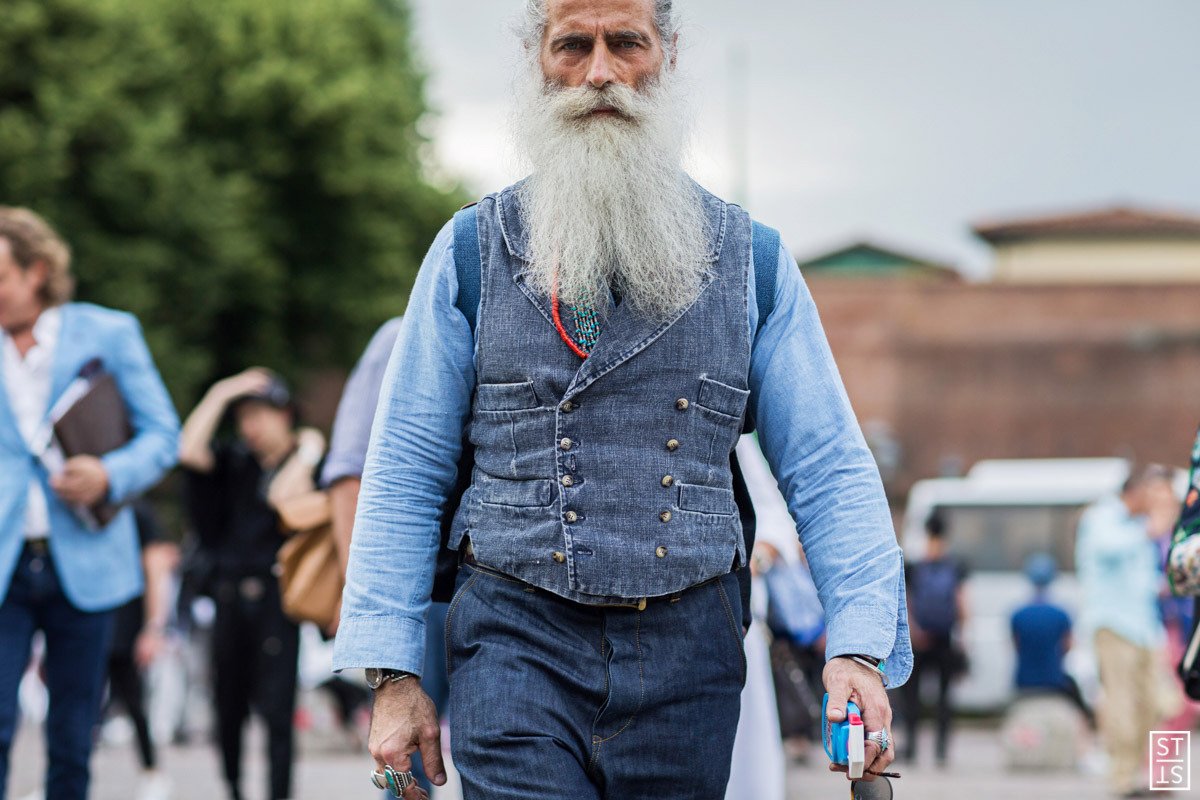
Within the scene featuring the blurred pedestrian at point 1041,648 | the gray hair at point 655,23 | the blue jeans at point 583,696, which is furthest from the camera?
the blurred pedestrian at point 1041,648

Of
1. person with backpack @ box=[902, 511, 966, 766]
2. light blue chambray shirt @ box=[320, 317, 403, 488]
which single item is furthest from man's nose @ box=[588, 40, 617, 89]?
person with backpack @ box=[902, 511, 966, 766]

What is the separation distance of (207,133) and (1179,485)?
16.9m

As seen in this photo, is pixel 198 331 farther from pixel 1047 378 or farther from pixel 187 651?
pixel 1047 378

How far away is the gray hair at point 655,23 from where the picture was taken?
2.77 metres

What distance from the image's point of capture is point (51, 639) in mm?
4789

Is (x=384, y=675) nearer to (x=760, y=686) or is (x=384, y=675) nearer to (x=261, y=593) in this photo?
(x=760, y=686)

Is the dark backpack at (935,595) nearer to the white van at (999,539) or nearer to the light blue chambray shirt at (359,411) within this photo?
the white van at (999,539)

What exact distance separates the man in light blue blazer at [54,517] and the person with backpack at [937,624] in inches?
351

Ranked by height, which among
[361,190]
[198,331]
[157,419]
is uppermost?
[361,190]

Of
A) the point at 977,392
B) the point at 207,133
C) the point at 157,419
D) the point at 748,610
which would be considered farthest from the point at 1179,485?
the point at 977,392

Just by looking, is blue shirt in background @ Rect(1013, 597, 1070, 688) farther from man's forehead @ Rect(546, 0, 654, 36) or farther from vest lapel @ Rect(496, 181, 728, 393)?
man's forehead @ Rect(546, 0, 654, 36)

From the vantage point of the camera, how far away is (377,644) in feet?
8.38

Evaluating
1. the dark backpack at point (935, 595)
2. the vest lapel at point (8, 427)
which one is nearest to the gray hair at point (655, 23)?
the vest lapel at point (8, 427)

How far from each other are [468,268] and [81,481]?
2463 mm
